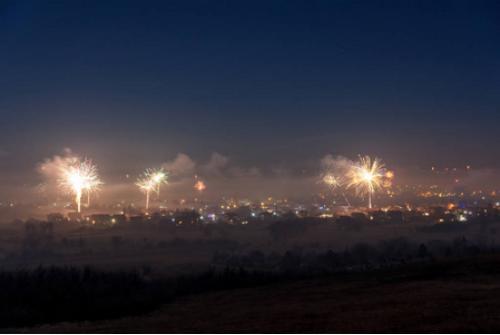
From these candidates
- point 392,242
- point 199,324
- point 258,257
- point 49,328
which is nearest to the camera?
point 199,324

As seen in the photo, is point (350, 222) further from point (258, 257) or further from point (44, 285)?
point (44, 285)

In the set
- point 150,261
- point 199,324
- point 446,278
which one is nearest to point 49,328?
point 199,324

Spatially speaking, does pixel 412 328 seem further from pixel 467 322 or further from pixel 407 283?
pixel 407 283

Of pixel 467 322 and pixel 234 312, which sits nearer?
pixel 467 322

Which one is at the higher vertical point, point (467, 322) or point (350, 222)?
point (350, 222)

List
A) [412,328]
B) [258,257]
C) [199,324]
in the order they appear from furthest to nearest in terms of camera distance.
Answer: [258,257] → [199,324] → [412,328]

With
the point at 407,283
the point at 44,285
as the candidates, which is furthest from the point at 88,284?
the point at 407,283
